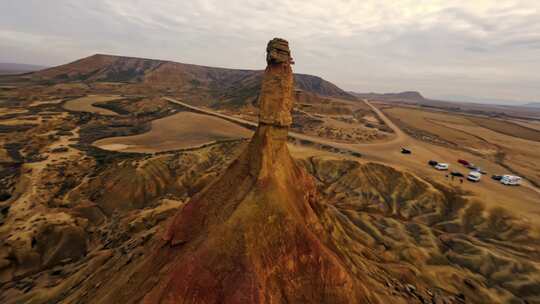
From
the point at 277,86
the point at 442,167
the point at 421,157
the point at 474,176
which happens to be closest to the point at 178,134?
the point at 277,86

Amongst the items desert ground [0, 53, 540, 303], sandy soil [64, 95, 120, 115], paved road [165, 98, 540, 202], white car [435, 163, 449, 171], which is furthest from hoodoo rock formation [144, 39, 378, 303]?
sandy soil [64, 95, 120, 115]

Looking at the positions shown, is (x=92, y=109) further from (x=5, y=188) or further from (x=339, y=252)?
(x=339, y=252)

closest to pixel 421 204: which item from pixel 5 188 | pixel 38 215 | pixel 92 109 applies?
pixel 38 215

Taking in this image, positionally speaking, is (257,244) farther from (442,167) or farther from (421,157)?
(421,157)

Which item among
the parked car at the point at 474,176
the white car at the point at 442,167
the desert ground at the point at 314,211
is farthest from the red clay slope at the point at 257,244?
the white car at the point at 442,167

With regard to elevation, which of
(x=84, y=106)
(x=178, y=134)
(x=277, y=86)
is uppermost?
(x=277, y=86)

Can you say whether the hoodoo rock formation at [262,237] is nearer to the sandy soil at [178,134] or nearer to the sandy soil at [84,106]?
the sandy soil at [178,134]

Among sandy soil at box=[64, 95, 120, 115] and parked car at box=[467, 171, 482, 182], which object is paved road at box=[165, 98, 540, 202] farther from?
sandy soil at box=[64, 95, 120, 115]
